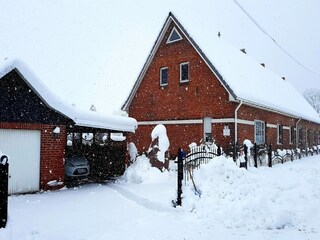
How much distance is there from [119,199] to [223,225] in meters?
3.77

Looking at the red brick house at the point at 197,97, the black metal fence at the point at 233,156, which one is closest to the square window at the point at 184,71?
the red brick house at the point at 197,97

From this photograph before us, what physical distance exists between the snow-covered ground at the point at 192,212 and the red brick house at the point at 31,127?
89 cm

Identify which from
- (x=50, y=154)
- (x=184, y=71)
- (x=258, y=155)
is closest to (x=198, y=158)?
(x=50, y=154)

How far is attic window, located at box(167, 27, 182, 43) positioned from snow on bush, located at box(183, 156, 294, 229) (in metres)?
13.2

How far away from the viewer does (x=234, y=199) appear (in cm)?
766

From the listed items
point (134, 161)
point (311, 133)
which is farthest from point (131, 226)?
point (311, 133)

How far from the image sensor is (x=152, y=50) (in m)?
21.7

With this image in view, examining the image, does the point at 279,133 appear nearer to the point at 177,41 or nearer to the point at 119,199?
the point at 177,41

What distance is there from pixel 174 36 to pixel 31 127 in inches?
507

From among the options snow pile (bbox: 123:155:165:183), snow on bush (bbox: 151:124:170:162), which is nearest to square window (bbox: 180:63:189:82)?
snow on bush (bbox: 151:124:170:162)

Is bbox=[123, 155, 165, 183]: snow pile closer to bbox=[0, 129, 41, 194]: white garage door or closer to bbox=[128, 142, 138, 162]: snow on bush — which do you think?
bbox=[128, 142, 138, 162]: snow on bush

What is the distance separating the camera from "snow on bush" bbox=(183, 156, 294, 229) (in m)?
6.88

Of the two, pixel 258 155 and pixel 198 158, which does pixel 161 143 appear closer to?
pixel 198 158

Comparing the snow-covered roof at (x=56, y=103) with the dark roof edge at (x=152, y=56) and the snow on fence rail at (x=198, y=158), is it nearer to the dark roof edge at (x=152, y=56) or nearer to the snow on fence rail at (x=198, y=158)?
the snow on fence rail at (x=198, y=158)
